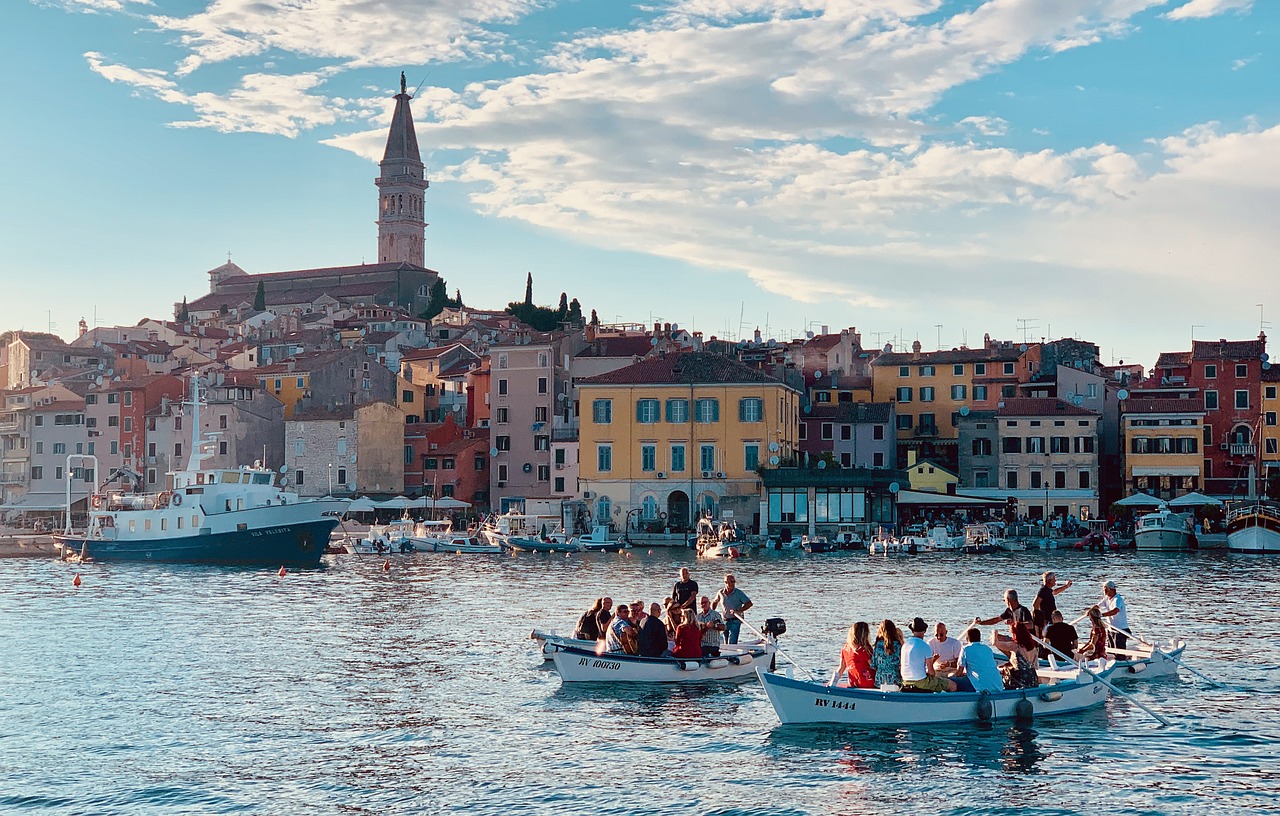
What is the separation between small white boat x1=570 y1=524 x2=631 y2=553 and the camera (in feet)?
236

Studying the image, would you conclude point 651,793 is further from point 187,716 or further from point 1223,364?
point 1223,364

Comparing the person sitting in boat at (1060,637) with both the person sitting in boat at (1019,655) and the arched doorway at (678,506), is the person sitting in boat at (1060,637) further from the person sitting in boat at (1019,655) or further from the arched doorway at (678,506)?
the arched doorway at (678,506)

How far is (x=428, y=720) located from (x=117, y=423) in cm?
8286

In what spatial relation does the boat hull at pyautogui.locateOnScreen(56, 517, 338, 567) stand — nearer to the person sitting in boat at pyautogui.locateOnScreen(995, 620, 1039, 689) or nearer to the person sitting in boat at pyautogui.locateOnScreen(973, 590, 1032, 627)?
the person sitting in boat at pyautogui.locateOnScreen(973, 590, 1032, 627)

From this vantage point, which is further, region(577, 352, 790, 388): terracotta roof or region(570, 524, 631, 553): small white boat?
A: region(577, 352, 790, 388): terracotta roof

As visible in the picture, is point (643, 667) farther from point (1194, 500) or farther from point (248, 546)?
point (1194, 500)

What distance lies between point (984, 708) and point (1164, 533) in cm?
5164

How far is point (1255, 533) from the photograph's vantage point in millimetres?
67125

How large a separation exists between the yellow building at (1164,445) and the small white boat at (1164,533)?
9.46 m

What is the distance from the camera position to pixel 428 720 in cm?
2305

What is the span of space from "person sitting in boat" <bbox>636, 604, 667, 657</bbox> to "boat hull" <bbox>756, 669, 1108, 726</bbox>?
3.94 m

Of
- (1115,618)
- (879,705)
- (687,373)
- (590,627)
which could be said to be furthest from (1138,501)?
(879,705)

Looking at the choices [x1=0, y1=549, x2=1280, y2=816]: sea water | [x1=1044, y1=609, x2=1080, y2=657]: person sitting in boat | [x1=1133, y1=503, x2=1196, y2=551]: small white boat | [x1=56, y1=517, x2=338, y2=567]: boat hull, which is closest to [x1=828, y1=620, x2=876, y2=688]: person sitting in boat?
[x1=0, y1=549, x2=1280, y2=816]: sea water

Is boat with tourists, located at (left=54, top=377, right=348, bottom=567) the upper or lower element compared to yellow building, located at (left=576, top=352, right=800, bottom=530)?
lower
